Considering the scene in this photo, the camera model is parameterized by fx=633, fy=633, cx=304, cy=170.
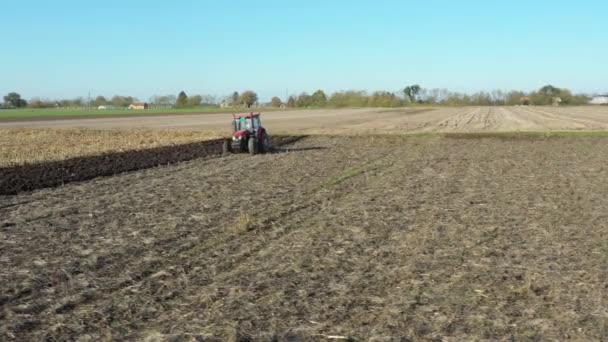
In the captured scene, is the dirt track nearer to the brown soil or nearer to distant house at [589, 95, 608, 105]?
the brown soil

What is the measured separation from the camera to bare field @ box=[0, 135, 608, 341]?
5723 millimetres

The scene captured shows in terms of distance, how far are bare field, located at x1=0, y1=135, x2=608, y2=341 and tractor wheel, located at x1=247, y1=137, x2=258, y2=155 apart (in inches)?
296

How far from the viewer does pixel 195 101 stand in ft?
573

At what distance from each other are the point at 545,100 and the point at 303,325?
6414 inches

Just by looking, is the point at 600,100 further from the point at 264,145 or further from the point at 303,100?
the point at 264,145

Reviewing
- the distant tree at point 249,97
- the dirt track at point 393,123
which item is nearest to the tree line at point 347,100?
the distant tree at point 249,97

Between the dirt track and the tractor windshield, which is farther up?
the tractor windshield

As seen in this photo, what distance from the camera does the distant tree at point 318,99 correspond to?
166 meters

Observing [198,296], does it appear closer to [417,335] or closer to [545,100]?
[417,335]

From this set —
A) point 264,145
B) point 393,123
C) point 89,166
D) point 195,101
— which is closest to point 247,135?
point 264,145

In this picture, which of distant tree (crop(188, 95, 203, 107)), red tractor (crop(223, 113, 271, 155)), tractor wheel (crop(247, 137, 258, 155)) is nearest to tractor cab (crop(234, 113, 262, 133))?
red tractor (crop(223, 113, 271, 155))

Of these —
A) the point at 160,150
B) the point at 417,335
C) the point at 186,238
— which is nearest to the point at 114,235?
the point at 186,238

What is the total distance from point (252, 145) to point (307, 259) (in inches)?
609

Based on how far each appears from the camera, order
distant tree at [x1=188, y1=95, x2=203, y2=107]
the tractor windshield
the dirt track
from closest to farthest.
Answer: the tractor windshield
the dirt track
distant tree at [x1=188, y1=95, x2=203, y2=107]
